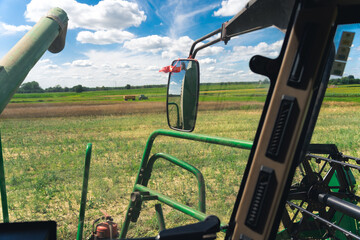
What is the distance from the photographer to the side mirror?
1.29 m

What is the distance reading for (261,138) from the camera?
87 centimetres

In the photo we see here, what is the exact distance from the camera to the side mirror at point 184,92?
1294 millimetres

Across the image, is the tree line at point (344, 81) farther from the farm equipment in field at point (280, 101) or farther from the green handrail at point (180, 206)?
the green handrail at point (180, 206)

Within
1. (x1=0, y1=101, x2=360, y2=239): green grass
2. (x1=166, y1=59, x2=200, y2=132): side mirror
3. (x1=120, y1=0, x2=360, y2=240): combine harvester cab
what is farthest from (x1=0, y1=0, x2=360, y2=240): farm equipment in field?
(x1=166, y1=59, x2=200, y2=132): side mirror

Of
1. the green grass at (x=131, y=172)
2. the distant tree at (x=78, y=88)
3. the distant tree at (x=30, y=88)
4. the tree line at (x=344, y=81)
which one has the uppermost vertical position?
the tree line at (x=344, y=81)

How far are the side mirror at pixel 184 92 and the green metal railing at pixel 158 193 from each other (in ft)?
0.25

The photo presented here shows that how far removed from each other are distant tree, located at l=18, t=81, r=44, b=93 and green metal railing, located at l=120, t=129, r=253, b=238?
28.5 inches

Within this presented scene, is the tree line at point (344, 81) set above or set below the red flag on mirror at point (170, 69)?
above

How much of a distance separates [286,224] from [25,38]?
181 cm

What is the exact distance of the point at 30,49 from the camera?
1.24 m

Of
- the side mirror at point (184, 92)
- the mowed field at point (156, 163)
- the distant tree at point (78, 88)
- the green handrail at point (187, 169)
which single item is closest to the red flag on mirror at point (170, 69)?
the side mirror at point (184, 92)

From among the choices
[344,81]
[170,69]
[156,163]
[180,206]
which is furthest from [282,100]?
[156,163]

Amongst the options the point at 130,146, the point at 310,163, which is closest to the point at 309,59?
the point at 310,163

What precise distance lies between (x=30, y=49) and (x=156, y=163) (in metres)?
0.94
